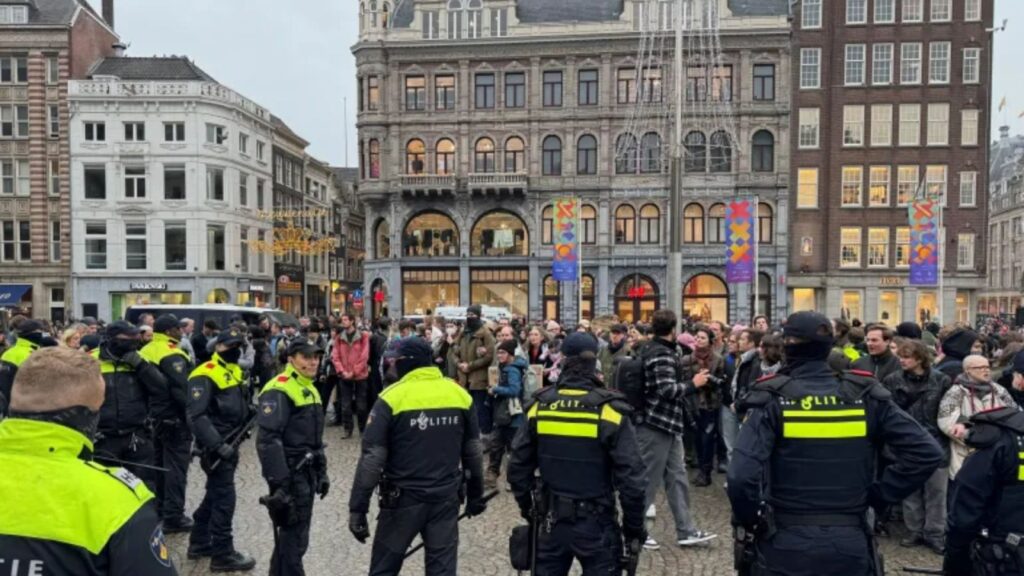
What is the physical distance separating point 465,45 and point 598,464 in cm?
3912

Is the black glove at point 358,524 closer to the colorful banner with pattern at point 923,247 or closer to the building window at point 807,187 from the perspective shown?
the colorful banner with pattern at point 923,247

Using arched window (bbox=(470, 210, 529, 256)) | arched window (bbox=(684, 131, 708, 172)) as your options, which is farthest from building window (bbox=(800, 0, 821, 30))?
arched window (bbox=(470, 210, 529, 256))

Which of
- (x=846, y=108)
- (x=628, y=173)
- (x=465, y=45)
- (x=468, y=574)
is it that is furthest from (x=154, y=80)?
(x=468, y=574)

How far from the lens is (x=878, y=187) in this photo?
3944cm

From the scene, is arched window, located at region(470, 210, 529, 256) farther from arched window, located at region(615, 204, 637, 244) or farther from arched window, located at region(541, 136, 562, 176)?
arched window, located at region(615, 204, 637, 244)

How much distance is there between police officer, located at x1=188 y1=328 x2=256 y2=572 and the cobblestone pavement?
Result: 0.22m

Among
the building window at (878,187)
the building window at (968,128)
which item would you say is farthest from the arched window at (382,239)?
the building window at (968,128)

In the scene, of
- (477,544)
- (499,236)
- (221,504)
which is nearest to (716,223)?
(499,236)

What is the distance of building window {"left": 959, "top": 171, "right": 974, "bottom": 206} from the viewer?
38844 millimetres

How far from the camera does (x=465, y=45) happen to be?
4078 centimetres

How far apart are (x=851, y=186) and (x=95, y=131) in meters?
41.8

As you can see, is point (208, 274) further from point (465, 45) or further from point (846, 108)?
point (846, 108)

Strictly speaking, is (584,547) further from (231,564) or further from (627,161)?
(627,161)

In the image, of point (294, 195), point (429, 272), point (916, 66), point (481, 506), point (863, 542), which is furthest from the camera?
point (294, 195)
